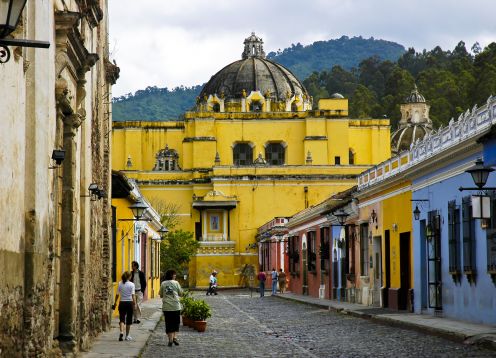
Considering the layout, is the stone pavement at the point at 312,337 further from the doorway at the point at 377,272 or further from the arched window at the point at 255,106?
the arched window at the point at 255,106

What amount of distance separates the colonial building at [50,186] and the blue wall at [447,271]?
7.31 metres

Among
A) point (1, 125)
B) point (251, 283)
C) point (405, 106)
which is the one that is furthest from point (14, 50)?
point (405, 106)

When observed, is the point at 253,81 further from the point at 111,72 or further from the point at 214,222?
the point at 111,72

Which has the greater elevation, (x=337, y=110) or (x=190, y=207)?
(x=337, y=110)

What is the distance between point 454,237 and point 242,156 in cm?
5415

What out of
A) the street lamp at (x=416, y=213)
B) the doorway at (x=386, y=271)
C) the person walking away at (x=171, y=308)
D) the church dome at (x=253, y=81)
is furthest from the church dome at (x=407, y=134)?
the person walking away at (x=171, y=308)

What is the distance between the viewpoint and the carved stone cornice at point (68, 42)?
1294 centimetres

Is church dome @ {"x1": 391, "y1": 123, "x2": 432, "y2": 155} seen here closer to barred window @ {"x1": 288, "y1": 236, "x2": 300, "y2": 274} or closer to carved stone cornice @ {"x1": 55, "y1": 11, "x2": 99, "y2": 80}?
barred window @ {"x1": 288, "y1": 236, "x2": 300, "y2": 274}

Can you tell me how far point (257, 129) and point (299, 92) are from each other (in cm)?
586

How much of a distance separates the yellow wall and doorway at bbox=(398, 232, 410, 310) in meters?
40.3

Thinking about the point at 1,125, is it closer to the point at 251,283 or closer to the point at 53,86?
the point at 53,86

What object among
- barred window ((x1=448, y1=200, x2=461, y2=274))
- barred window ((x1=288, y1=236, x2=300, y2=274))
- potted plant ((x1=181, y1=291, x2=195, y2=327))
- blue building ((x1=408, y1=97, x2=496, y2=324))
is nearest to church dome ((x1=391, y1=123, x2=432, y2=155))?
barred window ((x1=288, y1=236, x2=300, y2=274))

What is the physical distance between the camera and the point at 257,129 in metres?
76.7

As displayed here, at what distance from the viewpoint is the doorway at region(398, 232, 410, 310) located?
28891 millimetres
